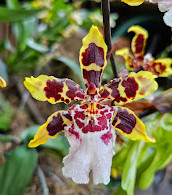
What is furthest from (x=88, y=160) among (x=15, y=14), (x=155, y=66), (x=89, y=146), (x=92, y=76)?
(x=15, y=14)

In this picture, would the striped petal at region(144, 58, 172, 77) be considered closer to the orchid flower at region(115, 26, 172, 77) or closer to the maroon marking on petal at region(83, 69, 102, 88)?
the orchid flower at region(115, 26, 172, 77)

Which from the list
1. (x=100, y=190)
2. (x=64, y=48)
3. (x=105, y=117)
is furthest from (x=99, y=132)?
(x=64, y=48)

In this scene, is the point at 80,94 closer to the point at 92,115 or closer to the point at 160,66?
Result: the point at 92,115

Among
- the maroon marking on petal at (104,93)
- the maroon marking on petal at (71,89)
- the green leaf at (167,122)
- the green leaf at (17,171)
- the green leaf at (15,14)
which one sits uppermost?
the green leaf at (15,14)

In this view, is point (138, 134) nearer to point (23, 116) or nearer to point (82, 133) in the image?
point (82, 133)

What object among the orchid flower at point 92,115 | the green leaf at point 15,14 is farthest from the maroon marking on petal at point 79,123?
the green leaf at point 15,14

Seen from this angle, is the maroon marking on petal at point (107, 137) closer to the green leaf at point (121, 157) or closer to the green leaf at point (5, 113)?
the green leaf at point (121, 157)
